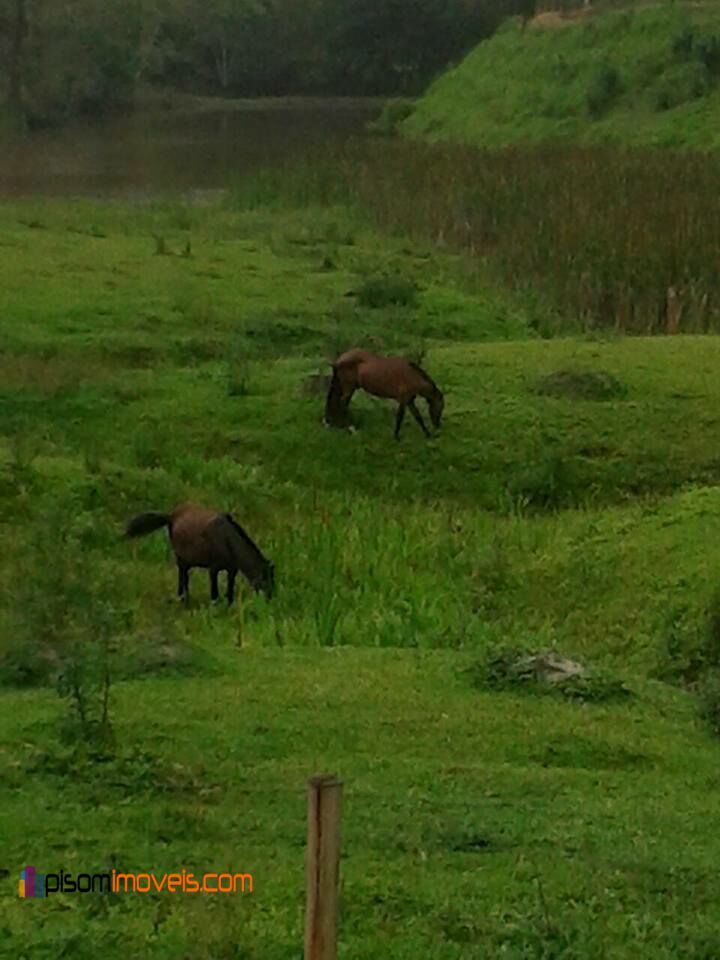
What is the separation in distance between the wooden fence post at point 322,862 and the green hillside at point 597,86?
2538 cm

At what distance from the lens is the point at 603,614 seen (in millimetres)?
8250

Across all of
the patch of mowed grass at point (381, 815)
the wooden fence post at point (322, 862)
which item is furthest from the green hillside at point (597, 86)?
the wooden fence post at point (322, 862)

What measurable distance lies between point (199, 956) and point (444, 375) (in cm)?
865

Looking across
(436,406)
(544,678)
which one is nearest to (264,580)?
(544,678)

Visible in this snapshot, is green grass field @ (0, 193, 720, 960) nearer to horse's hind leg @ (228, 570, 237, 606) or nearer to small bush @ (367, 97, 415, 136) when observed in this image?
horse's hind leg @ (228, 570, 237, 606)

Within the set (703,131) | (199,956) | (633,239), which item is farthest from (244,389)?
(703,131)

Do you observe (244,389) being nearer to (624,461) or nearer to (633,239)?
(624,461)

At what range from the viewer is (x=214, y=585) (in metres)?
8.04

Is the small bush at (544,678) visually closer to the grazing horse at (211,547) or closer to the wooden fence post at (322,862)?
the grazing horse at (211,547)

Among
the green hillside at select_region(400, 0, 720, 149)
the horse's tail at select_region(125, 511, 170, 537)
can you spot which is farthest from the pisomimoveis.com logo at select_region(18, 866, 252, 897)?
the green hillside at select_region(400, 0, 720, 149)

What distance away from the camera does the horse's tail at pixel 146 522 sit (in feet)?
26.4

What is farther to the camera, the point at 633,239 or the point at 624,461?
the point at 633,239

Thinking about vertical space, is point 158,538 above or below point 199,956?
below

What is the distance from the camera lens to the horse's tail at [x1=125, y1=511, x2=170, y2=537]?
26.4 feet
